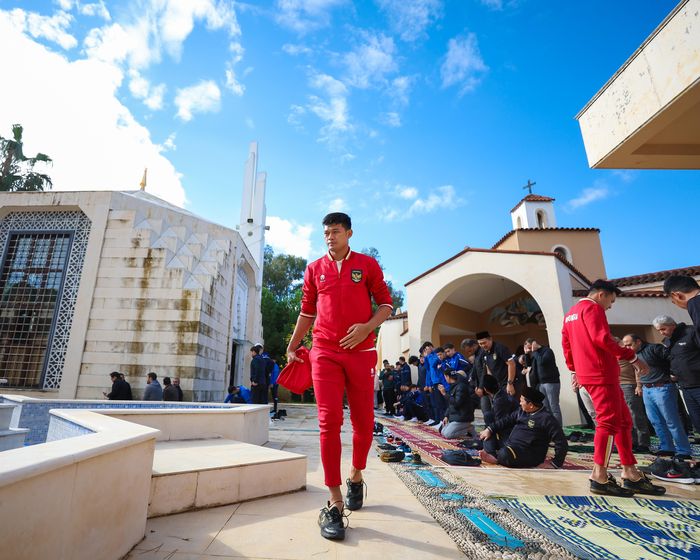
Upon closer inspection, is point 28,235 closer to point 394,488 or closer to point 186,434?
point 186,434

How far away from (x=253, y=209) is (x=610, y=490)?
24.9 m

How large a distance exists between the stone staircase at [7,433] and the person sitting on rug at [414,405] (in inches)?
319

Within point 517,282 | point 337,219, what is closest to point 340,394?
point 337,219

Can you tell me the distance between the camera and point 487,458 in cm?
425

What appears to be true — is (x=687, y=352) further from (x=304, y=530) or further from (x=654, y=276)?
(x=654, y=276)

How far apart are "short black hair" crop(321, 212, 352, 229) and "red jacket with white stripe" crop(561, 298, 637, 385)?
2258mm

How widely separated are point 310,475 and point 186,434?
1501mm

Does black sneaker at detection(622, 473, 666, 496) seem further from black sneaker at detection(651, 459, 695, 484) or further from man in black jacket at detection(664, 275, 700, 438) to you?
man in black jacket at detection(664, 275, 700, 438)

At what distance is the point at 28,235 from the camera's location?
12.4 metres

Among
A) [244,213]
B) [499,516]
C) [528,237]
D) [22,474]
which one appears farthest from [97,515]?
[244,213]

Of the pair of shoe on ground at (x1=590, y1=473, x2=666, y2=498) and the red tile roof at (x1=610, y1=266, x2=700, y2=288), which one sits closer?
the pair of shoe on ground at (x1=590, y1=473, x2=666, y2=498)

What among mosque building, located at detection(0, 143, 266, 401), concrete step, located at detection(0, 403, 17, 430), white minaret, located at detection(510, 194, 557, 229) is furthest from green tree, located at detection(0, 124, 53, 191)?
white minaret, located at detection(510, 194, 557, 229)

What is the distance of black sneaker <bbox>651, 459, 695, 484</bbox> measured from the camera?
335cm

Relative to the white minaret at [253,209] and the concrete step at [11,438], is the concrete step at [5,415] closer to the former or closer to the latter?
the concrete step at [11,438]
